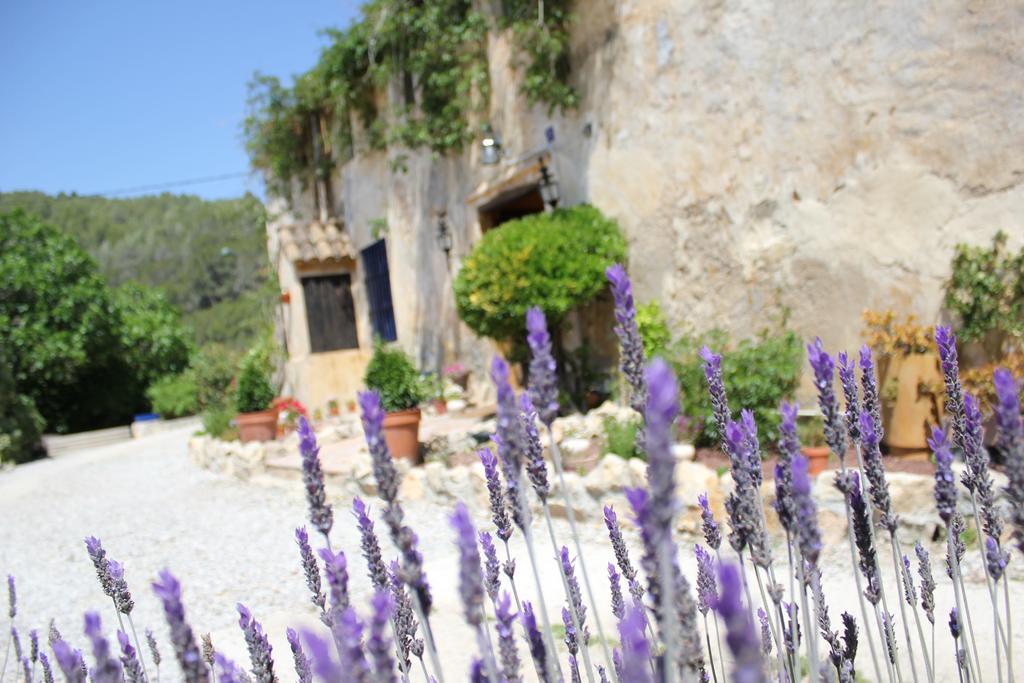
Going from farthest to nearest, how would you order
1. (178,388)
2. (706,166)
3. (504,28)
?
1. (178,388)
2. (504,28)
3. (706,166)

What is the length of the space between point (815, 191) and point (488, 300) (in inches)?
130

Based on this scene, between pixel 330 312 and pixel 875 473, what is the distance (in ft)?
42.2

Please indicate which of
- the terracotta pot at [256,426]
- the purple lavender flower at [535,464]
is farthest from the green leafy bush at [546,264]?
the purple lavender flower at [535,464]

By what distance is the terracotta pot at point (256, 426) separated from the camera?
9867mm

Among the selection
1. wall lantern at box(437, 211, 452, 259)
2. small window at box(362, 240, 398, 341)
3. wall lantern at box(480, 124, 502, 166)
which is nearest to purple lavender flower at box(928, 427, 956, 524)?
wall lantern at box(480, 124, 502, 166)

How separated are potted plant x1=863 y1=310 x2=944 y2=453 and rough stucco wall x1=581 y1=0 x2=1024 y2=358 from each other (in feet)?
1.39

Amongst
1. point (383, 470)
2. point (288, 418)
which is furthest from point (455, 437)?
point (383, 470)

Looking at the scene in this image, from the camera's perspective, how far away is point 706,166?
6.64 m

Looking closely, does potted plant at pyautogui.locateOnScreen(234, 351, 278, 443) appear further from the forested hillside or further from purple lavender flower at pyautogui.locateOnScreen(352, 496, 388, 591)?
the forested hillside

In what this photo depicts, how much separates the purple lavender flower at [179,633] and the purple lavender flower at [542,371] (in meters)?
0.62

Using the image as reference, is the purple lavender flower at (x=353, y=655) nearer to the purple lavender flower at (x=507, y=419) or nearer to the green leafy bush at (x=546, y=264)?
the purple lavender flower at (x=507, y=419)

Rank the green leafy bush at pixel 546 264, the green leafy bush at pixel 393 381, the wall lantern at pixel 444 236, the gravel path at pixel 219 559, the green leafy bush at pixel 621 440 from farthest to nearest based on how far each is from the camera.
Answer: the wall lantern at pixel 444 236
the green leafy bush at pixel 393 381
the green leafy bush at pixel 546 264
the green leafy bush at pixel 621 440
the gravel path at pixel 219 559

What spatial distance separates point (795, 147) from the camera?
594cm

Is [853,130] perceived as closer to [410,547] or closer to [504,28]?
[504,28]
